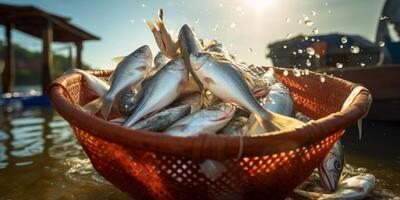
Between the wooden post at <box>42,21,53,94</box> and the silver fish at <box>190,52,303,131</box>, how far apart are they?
44.1ft

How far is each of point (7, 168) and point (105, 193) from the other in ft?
5.86

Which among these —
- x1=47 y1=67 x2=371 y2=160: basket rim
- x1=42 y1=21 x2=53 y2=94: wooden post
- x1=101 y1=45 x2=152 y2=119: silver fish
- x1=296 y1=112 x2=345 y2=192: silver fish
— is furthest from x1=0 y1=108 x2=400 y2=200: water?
x1=42 y1=21 x2=53 y2=94: wooden post

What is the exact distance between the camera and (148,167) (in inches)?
91.3

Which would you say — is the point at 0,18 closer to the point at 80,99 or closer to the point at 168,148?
the point at 80,99

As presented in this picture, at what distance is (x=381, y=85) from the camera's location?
7.75 meters

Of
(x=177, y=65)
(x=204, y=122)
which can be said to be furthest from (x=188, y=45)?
(x=204, y=122)

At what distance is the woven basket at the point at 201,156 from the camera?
1959 millimetres

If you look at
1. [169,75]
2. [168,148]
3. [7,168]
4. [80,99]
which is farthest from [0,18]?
[168,148]

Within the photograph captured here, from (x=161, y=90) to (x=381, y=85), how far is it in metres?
6.25

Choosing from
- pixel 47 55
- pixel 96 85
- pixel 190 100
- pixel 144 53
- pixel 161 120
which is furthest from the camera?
pixel 47 55

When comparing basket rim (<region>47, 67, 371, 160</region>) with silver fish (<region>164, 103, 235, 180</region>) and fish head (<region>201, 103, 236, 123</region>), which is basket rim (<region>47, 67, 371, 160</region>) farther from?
fish head (<region>201, 103, 236, 123</region>)

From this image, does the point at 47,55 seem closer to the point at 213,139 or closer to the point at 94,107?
the point at 94,107

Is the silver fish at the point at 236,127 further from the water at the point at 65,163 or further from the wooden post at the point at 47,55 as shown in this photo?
the wooden post at the point at 47,55

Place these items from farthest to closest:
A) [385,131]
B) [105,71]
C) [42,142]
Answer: [385,131]
[42,142]
[105,71]
